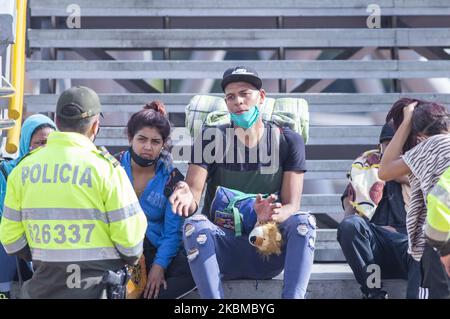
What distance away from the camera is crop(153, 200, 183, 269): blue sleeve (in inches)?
169

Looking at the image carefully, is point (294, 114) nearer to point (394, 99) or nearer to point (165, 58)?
point (394, 99)

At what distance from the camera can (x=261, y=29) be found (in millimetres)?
6309

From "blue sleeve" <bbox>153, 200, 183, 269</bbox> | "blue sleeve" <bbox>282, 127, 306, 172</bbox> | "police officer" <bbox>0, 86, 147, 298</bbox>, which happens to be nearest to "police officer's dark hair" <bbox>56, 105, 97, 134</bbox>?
"police officer" <bbox>0, 86, 147, 298</bbox>

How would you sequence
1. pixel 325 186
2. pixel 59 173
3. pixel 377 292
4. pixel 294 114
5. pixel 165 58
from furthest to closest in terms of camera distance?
1. pixel 325 186
2. pixel 165 58
3. pixel 294 114
4. pixel 377 292
5. pixel 59 173

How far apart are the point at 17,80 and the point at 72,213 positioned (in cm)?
210

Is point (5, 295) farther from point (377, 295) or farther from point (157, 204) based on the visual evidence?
point (377, 295)

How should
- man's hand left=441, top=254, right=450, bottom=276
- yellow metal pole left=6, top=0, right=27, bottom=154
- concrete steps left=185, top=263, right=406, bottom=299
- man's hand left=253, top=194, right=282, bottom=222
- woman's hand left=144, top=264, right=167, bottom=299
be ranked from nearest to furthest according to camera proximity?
man's hand left=441, top=254, right=450, bottom=276, man's hand left=253, top=194, right=282, bottom=222, woman's hand left=144, top=264, right=167, bottom=299, concrete steps left=185, top=263, right=406, bottom=299, yellow metal pole left=6, top=0, right=27, bottom=154

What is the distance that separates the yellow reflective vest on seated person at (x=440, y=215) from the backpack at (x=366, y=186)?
95 cm

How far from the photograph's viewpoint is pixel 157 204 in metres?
4.39

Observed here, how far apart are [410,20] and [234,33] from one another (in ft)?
4.78

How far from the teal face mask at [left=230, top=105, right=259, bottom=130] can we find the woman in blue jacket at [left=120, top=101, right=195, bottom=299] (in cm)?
36

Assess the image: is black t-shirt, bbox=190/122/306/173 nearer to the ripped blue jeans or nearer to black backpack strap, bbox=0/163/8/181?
the ripped blue jeans

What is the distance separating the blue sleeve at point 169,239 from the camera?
4.30 m

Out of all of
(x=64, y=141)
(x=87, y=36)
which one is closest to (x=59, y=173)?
(x=64, y=141)
